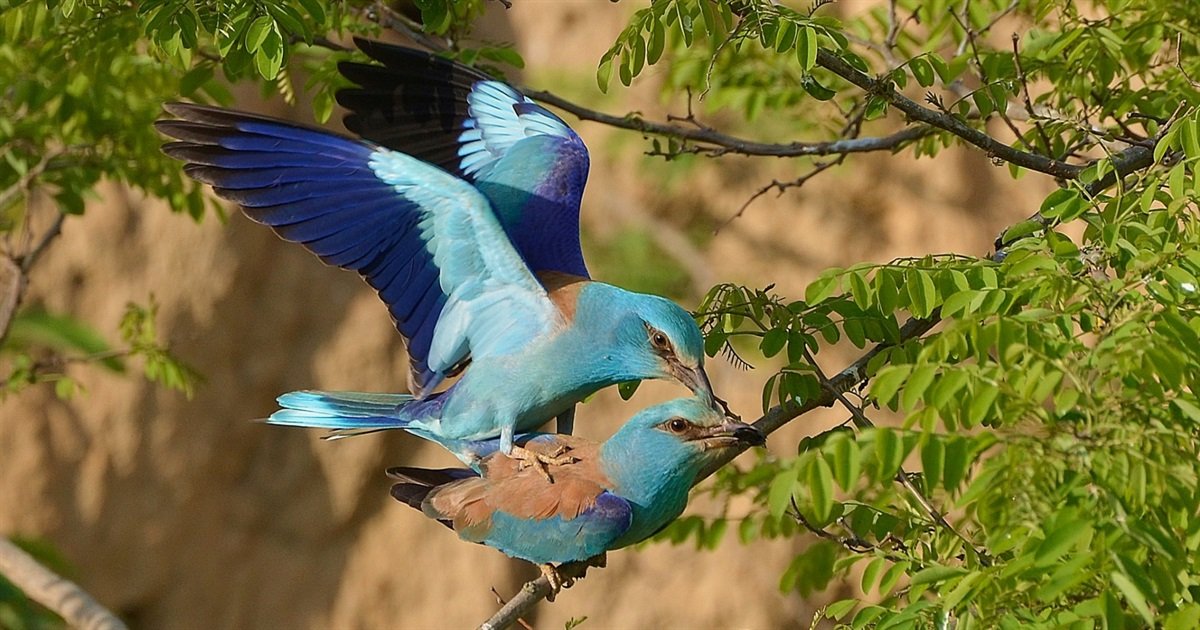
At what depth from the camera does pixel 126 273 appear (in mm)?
Result: 6504

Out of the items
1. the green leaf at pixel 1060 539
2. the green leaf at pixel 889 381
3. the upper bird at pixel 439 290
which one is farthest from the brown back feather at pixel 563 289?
the green leaf at pixel 1060 539

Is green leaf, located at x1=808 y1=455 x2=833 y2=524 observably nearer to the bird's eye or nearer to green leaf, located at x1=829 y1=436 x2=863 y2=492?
green leaf, located at x1=829 y1=436 x2=863 y2=492

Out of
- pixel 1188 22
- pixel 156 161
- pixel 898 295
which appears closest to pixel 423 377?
pixel 898 295

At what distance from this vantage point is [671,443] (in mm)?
2619

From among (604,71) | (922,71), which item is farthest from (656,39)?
(922,71)

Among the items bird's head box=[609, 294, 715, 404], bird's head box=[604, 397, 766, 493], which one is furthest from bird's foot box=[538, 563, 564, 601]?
bird's head box=[609, 294, 715, 404]

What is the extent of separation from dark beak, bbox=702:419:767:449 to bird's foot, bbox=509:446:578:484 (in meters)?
0.34

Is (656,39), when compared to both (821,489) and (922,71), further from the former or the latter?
(821,489)

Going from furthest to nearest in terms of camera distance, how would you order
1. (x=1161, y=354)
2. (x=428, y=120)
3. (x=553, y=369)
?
(x=428, y=120) → (x=553, y=369) → (x=1161, y=354)

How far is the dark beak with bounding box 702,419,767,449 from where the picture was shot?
2523mm

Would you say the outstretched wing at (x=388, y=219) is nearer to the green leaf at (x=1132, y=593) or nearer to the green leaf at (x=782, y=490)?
the green leaf at (x=782, y=490)

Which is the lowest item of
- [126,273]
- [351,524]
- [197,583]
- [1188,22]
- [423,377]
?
[197,583]

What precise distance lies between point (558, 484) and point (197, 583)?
4683 millimetres

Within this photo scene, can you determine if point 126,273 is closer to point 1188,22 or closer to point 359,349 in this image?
point 359,349
